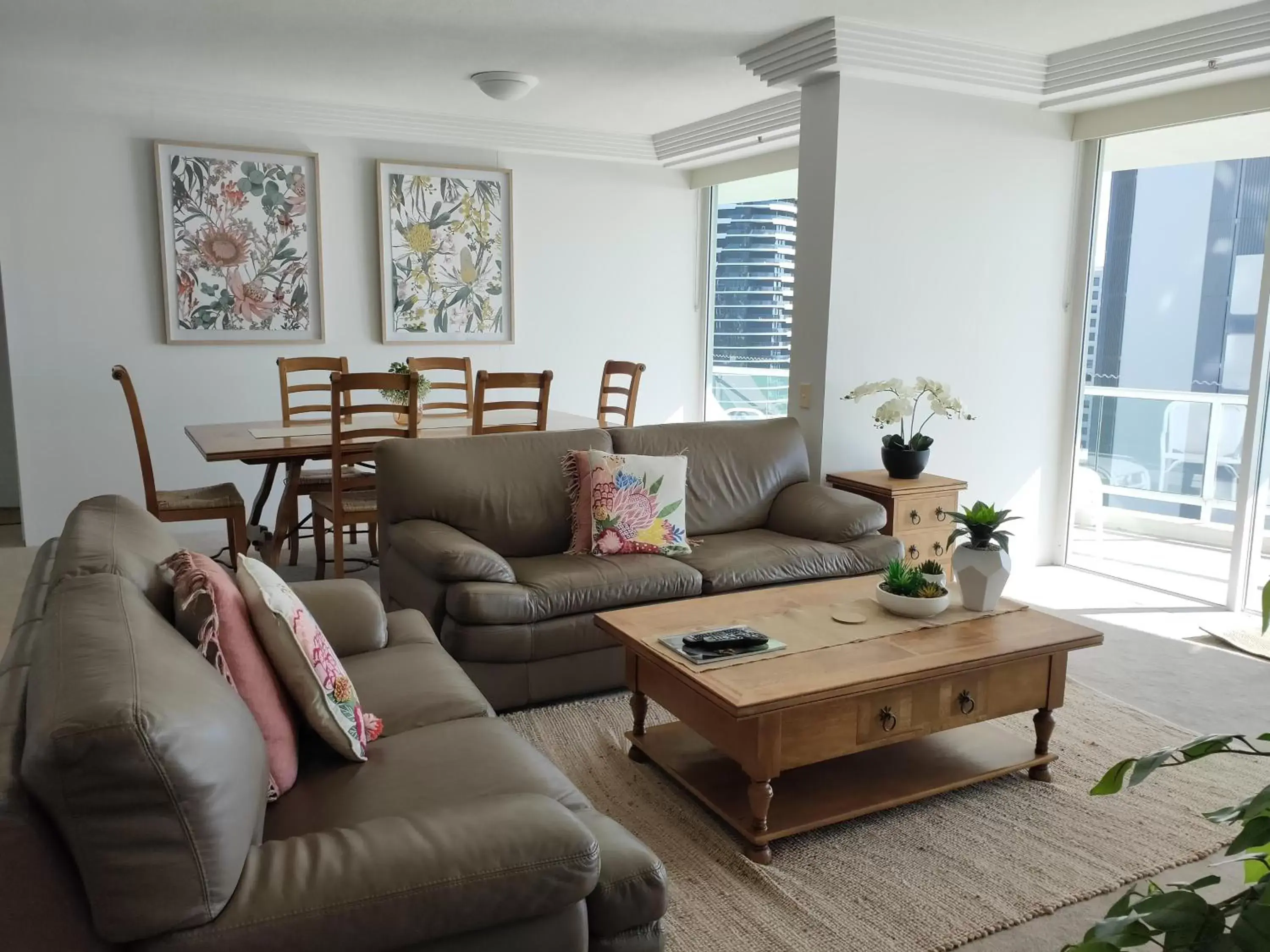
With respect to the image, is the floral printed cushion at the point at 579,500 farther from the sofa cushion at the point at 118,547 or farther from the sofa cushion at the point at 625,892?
the sofa cushion at the point at 625,892

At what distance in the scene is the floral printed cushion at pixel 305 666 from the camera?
1.82 meters

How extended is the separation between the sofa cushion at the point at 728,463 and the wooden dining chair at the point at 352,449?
1.03 meters

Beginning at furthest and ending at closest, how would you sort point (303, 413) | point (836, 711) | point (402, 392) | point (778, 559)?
point (303, 413) < point (402, 392) < point (778, 559) < point (836, 711)

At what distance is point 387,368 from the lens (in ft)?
19.5

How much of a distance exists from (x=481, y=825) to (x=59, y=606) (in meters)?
0.82

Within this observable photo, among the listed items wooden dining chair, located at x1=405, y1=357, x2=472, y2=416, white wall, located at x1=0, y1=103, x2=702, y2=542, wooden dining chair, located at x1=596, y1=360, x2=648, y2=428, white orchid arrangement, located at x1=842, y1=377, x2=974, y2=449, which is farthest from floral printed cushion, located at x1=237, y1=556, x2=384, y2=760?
white wall, located at x1=0, y1=103, x2=702, y2=542

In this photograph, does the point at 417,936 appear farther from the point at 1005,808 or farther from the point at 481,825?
the point at 1005,808

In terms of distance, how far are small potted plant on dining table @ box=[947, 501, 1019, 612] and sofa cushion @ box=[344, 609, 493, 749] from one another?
4.69 feet

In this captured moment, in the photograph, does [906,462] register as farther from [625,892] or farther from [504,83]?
[625,892]

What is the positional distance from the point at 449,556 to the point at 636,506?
0.80 m

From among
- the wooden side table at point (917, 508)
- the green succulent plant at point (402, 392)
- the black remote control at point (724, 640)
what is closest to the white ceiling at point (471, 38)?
the green succulent plant at point (402, 392)

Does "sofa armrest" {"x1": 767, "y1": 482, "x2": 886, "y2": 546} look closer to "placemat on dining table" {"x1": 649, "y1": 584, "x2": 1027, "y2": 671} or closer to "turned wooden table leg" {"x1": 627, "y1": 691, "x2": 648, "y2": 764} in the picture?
"placemat on dining table" {"x1": 649, "y1": 584, "x2": 1027, "y2": 671}

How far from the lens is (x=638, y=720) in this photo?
2.81 meters

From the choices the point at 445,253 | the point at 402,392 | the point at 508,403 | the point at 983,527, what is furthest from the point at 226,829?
the point at 445,253
